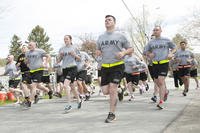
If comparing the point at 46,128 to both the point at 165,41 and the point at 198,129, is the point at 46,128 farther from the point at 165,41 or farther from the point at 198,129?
the point at 165,41

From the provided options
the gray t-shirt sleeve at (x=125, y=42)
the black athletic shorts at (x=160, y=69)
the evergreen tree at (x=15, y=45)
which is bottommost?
the black athletic shorts at (x=160, y=69)

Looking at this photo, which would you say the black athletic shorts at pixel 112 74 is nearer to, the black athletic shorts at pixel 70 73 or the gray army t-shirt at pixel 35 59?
the black athletic shorts at pixel 70 73

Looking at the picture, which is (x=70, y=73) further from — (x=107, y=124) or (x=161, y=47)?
(x=107, y=124)

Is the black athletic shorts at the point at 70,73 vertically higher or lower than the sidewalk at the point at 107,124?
higher

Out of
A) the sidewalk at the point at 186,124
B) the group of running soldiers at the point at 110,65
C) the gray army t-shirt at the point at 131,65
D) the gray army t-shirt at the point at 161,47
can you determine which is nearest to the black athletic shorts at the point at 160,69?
the group of running soldiers at the point at 110,65

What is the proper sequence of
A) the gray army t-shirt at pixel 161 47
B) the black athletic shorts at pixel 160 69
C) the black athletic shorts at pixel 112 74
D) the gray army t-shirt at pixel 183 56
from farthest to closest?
the gray army t-shirt at pixel 183 56 < the gray army t-shirt at pixel 161 47 < the black athletic shorts at pixel 160 69 < the black athletic shorts at pixel 112 74

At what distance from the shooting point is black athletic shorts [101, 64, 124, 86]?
7.57 m

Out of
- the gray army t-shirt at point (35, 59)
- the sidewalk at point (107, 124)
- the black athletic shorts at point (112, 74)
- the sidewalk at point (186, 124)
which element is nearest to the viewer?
the sidewalk at point (186, 124)

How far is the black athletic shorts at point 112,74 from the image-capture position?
7.57 meters

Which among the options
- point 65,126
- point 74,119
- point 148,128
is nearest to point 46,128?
point 65,126

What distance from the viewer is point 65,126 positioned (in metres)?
6.88

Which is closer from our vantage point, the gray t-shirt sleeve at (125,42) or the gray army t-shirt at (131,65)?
the gray t-shirt sleeve at (125,42)

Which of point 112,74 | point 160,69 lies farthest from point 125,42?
point 160,69

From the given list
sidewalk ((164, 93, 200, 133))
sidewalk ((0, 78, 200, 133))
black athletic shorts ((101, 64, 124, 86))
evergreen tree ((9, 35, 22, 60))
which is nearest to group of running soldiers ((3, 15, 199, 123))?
black athletic shorts ((101, 64, 124, 86))
